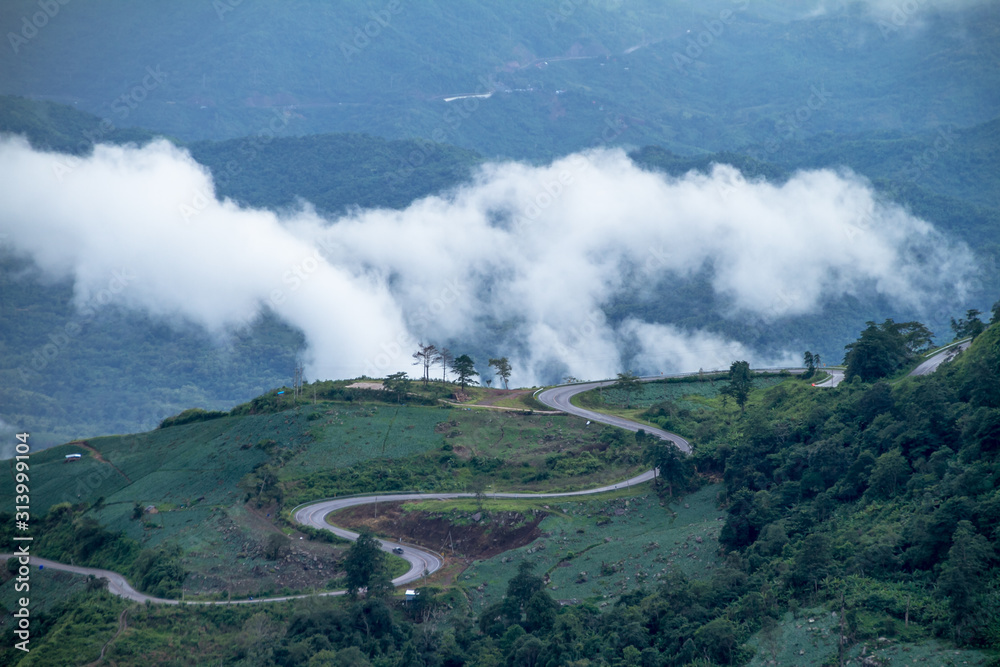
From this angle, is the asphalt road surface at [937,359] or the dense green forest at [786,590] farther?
the asphalt road surface at [937,359]

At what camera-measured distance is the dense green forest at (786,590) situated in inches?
1929

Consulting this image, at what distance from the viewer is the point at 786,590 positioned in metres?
56.1

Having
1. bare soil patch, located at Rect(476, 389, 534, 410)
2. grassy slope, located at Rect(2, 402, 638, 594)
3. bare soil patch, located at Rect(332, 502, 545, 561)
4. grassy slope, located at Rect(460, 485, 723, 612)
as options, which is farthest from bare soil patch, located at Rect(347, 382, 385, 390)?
grassy slope, located at Rect(460, 485, 723, 612)

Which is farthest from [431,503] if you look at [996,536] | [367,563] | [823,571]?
[996,536]

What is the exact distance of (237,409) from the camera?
104 m

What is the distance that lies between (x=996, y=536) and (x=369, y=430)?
60.0m

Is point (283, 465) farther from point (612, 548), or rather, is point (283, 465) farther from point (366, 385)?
point (612, 548)

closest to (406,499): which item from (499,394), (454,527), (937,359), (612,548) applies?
(454,527)

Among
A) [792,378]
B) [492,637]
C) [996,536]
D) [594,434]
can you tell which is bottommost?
[492,637]

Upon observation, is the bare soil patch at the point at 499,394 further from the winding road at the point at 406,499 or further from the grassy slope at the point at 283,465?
the grassy slope at the point at 283,465

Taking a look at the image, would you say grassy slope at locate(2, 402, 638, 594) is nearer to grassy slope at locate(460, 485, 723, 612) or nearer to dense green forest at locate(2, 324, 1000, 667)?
dense green forest at locate(2, 324, 1000, 667)

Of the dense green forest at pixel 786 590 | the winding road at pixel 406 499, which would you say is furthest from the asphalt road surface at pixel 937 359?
the dense green forest at pixel 786 590

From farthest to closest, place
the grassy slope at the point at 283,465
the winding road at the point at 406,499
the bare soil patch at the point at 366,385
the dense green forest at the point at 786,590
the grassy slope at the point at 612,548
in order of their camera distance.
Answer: the bare soil patch at the point at 366,385
the grassy slope at the point at 283,465
the winding road at the point at 406,499
the grassy slope at the point at 612,548
the dense green forest at the point at 786,590

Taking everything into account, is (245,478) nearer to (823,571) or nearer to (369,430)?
(369,430)
